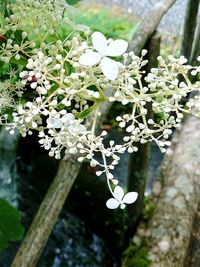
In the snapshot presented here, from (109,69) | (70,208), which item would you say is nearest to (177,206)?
(70,208)

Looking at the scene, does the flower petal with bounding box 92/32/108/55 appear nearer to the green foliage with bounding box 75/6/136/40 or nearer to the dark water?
the dark water

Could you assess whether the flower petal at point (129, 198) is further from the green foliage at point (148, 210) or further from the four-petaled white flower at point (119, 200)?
the green foliage at point (148, 210)

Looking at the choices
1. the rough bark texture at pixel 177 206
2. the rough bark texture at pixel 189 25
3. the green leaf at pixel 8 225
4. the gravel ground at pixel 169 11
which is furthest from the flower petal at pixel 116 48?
the gravel ground at pixel 169 11

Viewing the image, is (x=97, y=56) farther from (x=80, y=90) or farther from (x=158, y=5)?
(x=158, y=5)

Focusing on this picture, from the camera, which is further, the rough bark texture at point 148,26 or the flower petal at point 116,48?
the rough bark texture at point 148,26

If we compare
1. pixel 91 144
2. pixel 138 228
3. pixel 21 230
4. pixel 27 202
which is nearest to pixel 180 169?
pixel 138 228

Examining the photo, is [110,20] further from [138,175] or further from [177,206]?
[177,206]
